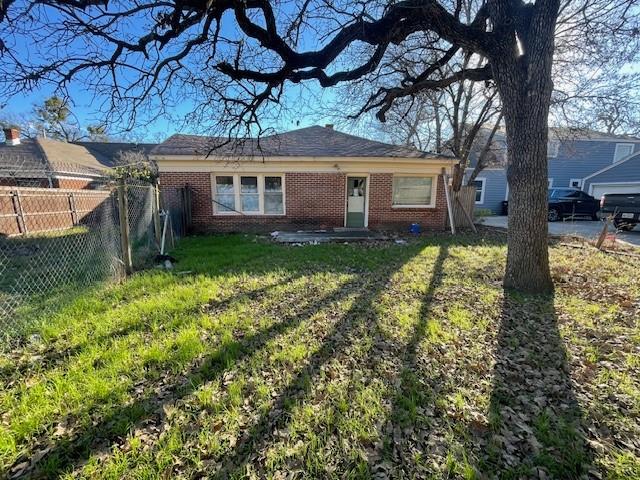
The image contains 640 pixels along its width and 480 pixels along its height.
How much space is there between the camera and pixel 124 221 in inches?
187

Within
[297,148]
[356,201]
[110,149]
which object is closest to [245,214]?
[297,148]

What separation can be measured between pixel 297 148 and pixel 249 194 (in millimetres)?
2447

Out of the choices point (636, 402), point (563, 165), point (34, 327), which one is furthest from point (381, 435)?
point (563, 165)

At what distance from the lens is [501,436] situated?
1.97m

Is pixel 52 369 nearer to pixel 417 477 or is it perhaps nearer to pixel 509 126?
pixel 417 477

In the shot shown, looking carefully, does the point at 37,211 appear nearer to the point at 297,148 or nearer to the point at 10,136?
the point at 297,148

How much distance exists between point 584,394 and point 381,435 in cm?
183

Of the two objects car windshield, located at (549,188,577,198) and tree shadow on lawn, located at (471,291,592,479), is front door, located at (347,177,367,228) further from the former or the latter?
car windshield, located at (549,188,577,198)

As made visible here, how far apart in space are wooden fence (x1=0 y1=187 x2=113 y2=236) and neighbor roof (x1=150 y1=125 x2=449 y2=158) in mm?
3044

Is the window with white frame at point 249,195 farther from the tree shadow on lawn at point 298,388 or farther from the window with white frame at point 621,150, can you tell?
the window with white frame at point 621,150

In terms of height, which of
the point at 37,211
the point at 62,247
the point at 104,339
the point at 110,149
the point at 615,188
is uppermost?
the point at 110,149

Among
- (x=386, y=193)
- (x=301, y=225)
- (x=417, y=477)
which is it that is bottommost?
(x=417, y=477)

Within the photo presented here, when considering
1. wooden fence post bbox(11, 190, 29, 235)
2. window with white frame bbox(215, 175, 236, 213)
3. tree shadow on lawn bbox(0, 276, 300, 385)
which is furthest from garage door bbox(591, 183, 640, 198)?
wooden fence post bbox(11, 190, 29, 235)

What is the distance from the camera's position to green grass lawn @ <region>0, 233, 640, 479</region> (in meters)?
1.80
